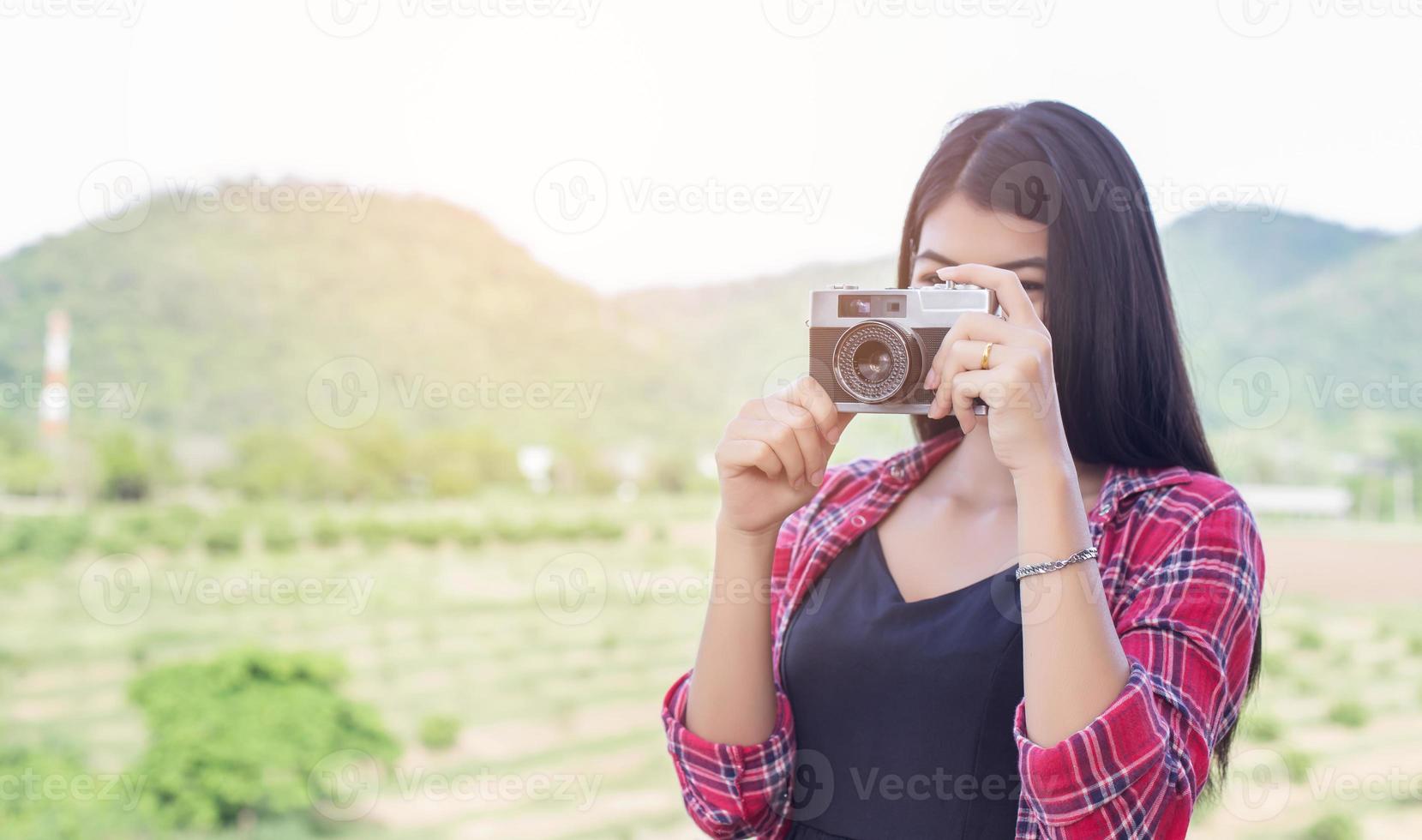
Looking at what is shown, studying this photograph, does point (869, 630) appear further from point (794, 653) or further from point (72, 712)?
point (72, 712)

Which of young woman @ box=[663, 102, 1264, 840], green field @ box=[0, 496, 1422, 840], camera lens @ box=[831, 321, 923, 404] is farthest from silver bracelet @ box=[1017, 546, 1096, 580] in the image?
green field @ box=[0, 496, 1422, 840]

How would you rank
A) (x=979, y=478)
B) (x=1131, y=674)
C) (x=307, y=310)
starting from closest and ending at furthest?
(x=1131, y=674) → (x=979, y=478) → (x=307, y=310)

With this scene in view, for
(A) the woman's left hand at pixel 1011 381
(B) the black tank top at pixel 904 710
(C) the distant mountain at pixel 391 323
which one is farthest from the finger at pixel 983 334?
(C) the distant mountain at pixel 391 323

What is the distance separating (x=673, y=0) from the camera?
10.9 feet

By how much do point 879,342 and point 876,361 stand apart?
18mm

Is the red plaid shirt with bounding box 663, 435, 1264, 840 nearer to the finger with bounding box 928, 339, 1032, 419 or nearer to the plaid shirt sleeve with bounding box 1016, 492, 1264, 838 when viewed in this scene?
the plaid shirt sleeve with bounding box 1016, 492, 1264, 838

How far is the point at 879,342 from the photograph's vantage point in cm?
95

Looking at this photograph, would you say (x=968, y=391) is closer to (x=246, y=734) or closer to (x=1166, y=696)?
(x=1166, y=696)

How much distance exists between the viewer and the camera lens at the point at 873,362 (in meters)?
0.95

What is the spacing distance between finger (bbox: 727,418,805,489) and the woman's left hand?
15 cm

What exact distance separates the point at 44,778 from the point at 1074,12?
375 centimetres

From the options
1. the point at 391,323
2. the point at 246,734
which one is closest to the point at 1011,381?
the point at 246,734

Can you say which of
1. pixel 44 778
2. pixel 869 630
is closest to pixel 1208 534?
pixel 869 630

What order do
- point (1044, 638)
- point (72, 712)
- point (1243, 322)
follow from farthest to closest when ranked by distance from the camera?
point (72, 712)
point (1243, 322)
point (1044, 638)
